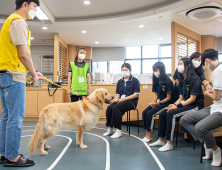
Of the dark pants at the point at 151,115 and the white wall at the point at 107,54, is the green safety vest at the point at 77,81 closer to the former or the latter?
the dark pants at the point at 151,115

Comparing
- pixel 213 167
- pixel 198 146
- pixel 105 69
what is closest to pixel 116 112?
pixel 198 146

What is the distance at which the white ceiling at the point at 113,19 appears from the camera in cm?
550

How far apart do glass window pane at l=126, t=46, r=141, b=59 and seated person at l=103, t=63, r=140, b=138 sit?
690 centimetres

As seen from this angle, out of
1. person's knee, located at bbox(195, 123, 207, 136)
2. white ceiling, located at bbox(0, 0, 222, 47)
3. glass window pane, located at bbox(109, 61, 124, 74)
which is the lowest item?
person's knee, located at bbox(195, 123, 207, 136)

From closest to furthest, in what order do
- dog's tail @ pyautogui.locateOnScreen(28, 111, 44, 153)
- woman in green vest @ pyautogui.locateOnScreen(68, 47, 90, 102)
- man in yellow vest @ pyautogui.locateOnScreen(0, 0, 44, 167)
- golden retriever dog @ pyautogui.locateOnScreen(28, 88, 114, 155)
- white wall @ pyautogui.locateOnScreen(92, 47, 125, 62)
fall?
man in yellow vest @ pyautogui.locateOnScreen(0, 0, 44, 167) < dog's tail @ pyautogui.locateOnScreen(28, 111, 44, 153) < golden retriever dog @ pyautogui.locateOnScreen(28, 88, 114, 155) < woman in green vest @ pyautogui.locateOnScreen(68, 47, 90, 102) < white wall @ pyautogui.locateOnScreen(92, 47, 125, 62)

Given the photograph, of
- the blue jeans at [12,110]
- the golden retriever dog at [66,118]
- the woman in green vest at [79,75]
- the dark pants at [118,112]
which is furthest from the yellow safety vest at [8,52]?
the dark pants at [118,112]

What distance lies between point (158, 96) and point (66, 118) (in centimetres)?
181

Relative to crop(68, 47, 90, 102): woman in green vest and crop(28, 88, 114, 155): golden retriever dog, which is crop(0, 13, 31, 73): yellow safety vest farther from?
crop(68, 47, 90, 102): woman in green vest

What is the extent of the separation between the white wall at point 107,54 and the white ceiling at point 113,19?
5.46 ft

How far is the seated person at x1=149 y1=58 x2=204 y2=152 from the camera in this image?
2684 mm

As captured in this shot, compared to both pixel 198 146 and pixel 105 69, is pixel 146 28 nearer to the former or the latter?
pixel 105 69

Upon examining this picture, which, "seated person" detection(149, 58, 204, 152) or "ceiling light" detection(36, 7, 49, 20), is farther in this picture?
"ceiling light" detection(36, 7, 49, 20)

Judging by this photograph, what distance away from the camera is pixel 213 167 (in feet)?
6.75

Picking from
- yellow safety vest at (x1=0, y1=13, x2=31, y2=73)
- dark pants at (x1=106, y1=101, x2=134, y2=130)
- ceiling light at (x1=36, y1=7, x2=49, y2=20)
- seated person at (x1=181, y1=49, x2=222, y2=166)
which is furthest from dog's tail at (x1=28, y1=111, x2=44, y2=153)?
ceiling light at (x1=36, y1=7, x2=49, y2=20)
